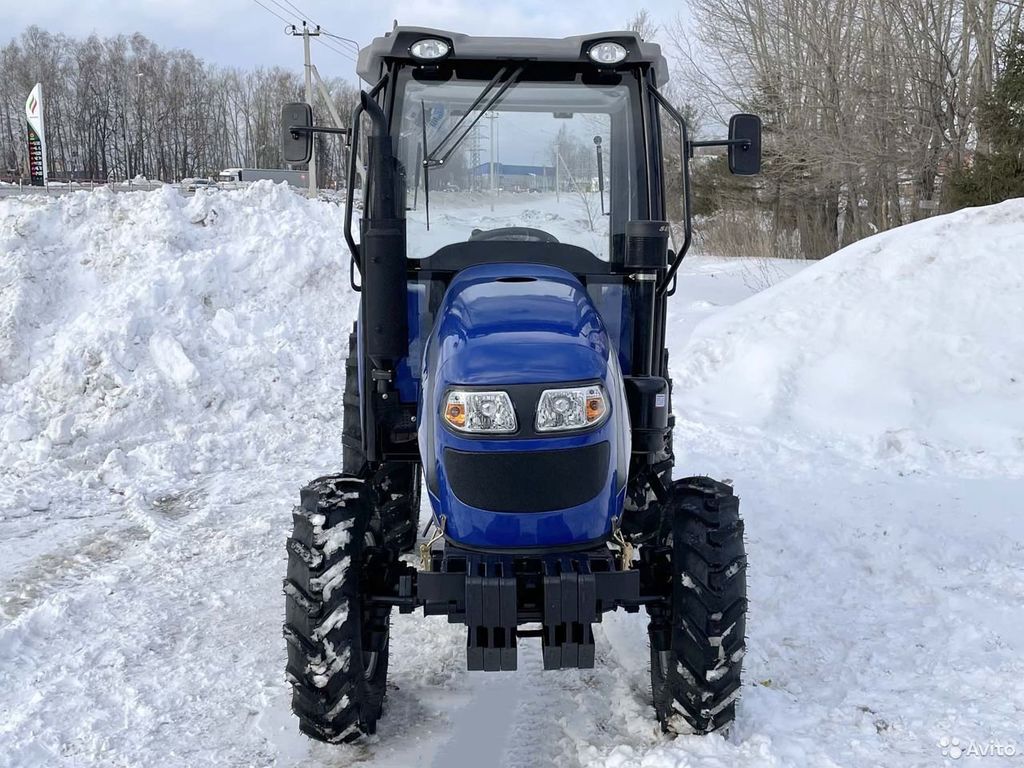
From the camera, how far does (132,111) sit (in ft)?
234

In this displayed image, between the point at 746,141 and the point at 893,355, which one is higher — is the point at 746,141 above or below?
above

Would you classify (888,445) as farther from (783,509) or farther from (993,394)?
(783,509)

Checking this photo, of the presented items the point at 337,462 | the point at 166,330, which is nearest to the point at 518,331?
the point at 337,462

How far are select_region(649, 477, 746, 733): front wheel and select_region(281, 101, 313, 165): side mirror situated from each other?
2.32 metres

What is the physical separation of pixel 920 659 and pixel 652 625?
57.9 inches

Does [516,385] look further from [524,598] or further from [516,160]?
[516,160]

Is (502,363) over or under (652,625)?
over

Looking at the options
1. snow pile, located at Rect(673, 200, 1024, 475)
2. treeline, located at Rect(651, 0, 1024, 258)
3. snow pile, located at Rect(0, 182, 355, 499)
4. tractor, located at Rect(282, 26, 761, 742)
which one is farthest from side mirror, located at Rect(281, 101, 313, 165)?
treeline, located at Rect(651, 0, 1024, 258)

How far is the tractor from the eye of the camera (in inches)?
119

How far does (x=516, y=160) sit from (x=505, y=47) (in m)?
0.51

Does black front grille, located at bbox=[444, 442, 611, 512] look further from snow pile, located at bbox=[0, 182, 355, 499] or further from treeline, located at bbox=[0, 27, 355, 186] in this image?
treeline, located at bbox=[0, 27, 355, 186]

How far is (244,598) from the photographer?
481 cm

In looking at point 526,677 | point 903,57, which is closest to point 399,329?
point 526,677

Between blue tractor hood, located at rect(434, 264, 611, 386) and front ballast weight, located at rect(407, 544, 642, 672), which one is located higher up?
blue tractor hood, located at rect(434, 264, 611, 386)
